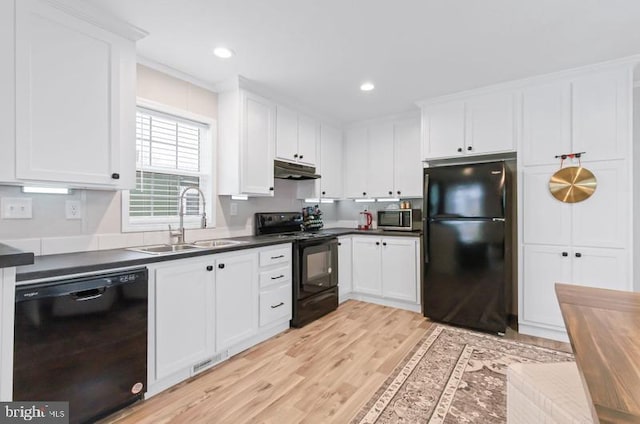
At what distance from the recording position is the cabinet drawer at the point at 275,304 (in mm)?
2789

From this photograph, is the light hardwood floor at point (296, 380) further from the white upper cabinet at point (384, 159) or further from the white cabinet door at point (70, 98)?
the white upper cabinet at point (384, 159)

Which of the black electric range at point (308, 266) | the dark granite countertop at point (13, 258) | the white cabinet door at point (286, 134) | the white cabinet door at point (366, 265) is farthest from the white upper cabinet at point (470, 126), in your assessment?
the dark granite countertop at point (13, 258)

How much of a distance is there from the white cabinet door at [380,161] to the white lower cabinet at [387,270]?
2.40ft

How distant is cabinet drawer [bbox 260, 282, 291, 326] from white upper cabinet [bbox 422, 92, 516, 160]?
2181mm

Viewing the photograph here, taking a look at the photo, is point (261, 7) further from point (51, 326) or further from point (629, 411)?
point (629, 411)

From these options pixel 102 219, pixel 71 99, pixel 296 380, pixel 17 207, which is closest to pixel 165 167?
pixel 102 219

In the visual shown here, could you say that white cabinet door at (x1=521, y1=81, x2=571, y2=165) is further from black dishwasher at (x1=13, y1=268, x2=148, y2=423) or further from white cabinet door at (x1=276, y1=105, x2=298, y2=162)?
black dishwasher at (x1=13, y1=268, x2=148, y2=423)

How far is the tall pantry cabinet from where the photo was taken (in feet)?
8.55

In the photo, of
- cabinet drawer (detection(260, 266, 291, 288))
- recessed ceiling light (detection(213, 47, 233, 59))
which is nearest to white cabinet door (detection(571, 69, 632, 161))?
cabinet drawer (detection(260, 266, 291, 288))

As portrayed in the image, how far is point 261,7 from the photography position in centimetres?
193

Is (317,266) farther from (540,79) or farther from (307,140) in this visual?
(540,79)

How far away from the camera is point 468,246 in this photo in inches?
119

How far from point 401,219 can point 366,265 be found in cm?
74

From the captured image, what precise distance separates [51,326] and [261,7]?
2.12 metres
